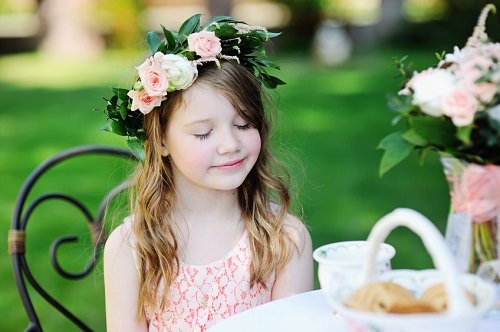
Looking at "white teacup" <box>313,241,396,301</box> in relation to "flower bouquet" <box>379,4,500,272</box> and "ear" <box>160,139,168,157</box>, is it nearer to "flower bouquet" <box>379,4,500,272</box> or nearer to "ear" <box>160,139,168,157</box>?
"flower bouquet" <box>379,4,500,272</box>

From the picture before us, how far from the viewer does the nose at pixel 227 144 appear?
2.38 meters

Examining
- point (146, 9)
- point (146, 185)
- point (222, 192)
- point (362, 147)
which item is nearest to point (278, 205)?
point (222, 192)

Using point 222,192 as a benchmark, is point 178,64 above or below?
above

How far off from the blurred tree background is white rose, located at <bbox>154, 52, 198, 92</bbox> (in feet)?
0.54

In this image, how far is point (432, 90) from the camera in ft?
5.88

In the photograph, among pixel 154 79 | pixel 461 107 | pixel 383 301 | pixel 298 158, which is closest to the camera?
pixel 383 301

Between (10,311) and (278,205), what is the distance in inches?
92.7

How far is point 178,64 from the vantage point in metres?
2.37

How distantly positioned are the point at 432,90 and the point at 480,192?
0.75 feet

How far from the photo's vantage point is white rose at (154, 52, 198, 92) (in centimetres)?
236

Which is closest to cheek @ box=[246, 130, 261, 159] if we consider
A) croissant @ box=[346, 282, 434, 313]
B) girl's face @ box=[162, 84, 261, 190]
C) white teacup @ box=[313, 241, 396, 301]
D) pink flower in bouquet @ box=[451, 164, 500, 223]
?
girl's face @ box=[162, 84, 261, 190]

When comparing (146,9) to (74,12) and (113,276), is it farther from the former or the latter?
(113,276)

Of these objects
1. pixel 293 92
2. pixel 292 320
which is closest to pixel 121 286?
pixel 292 320

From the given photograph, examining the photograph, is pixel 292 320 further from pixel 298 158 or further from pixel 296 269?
pixel 298 158
